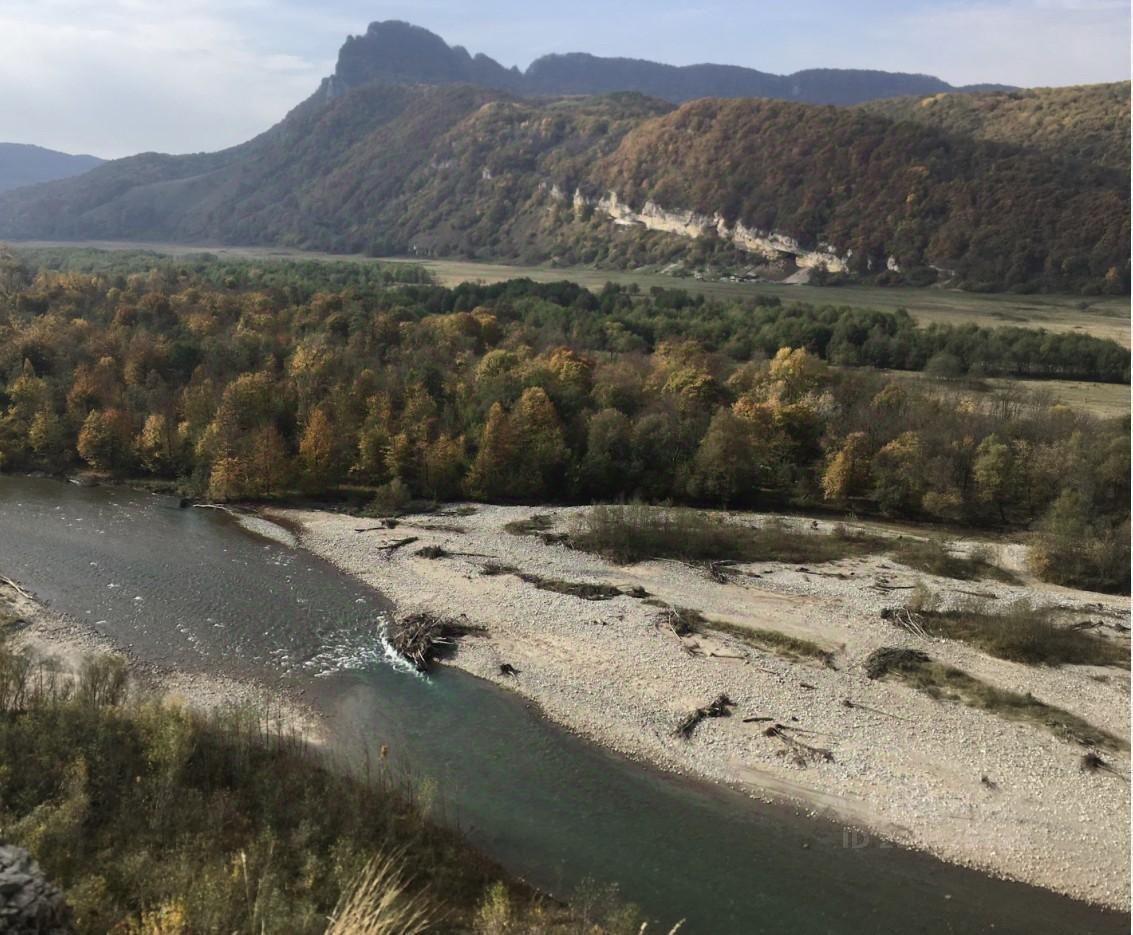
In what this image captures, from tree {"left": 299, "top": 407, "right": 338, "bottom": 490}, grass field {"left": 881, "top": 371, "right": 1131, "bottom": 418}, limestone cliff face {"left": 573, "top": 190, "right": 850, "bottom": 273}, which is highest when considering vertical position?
limestone cliff face {"left": 573, "top": 190, "right": 850, "bottom": 273}

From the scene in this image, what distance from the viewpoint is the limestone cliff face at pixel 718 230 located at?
430 feet

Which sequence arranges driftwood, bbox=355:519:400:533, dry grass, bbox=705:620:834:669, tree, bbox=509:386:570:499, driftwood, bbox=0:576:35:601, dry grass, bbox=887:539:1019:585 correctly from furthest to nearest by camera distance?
1. tree, bbox=509:386:570:499
2. driftwood, bbox=355:519:400:533
3. dry grass, bbox=887:539:1019:585
4. driftwood, bbox=0:576:35:601
5. dry grass, bbox=705:620:834:669

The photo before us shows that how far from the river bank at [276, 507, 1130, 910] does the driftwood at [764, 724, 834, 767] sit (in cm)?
16

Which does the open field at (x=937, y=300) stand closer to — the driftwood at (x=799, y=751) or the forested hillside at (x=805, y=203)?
the forested hillside at (x=805, y=203)

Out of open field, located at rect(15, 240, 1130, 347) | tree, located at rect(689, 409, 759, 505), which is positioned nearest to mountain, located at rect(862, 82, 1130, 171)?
open field, located at rect(15, 240, 1130, 347)

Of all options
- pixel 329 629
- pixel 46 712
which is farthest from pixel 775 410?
pixel 46 712

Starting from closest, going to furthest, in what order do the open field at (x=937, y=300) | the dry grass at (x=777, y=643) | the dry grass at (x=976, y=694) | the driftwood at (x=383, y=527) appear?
the dry grass at (x=976, y=694)
the dry grass at (x=777, y=643)
the driftwood at (x=383, y=527)
the open field at (x=937, y=300)

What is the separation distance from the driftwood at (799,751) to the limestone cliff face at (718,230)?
374 feet

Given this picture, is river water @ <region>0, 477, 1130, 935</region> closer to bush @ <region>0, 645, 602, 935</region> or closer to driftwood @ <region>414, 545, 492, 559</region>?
bush @ <region>0, 645, 602, 935</region>

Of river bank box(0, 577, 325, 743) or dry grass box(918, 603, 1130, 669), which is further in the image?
dry grass box(918, 603, 1130, 669)

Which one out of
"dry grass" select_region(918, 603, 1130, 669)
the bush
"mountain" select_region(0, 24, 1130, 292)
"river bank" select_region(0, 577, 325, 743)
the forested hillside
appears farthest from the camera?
"mountain" select_region(0, 24, 1130, 292)

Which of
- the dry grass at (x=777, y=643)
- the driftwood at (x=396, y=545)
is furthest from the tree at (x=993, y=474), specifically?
the driftwood at (x=396, y=545)

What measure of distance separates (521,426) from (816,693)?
2750 cm

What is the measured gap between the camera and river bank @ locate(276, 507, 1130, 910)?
23.3 meters
